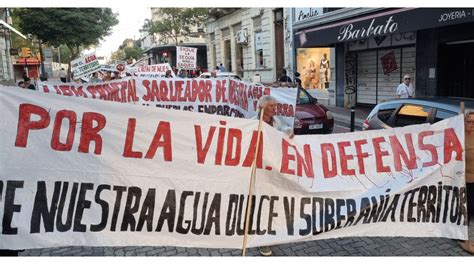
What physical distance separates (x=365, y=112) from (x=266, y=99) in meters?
11.9

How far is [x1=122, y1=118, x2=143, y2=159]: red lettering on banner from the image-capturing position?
3607mm

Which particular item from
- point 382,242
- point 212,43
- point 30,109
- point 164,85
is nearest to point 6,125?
point 30,109

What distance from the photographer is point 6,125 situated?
3418 mm

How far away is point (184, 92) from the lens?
9773 mm

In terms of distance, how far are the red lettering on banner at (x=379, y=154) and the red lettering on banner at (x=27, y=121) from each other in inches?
115

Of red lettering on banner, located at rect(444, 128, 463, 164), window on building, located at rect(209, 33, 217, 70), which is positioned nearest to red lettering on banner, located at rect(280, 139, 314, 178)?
red lettering on banner, located at rect(444, 128, 463, 164)

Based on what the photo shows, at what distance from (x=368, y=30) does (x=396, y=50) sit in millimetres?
2387

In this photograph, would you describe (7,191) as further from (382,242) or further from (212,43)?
(212,43)

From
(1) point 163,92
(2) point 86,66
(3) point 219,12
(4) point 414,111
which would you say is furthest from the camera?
(3) point 219,12

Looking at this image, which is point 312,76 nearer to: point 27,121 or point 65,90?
point 65,90

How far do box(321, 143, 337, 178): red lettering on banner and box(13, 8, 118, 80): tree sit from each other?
2974 centimetres

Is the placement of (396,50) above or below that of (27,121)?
above

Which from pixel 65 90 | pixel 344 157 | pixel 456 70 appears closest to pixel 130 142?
pixel 344 157

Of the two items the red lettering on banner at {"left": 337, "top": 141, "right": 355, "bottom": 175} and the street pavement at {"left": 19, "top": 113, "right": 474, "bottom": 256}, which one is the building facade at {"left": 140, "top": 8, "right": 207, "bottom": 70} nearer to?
the street pavement at {"left": 19, "top": 113, "right": 474, "bottom": 256}
